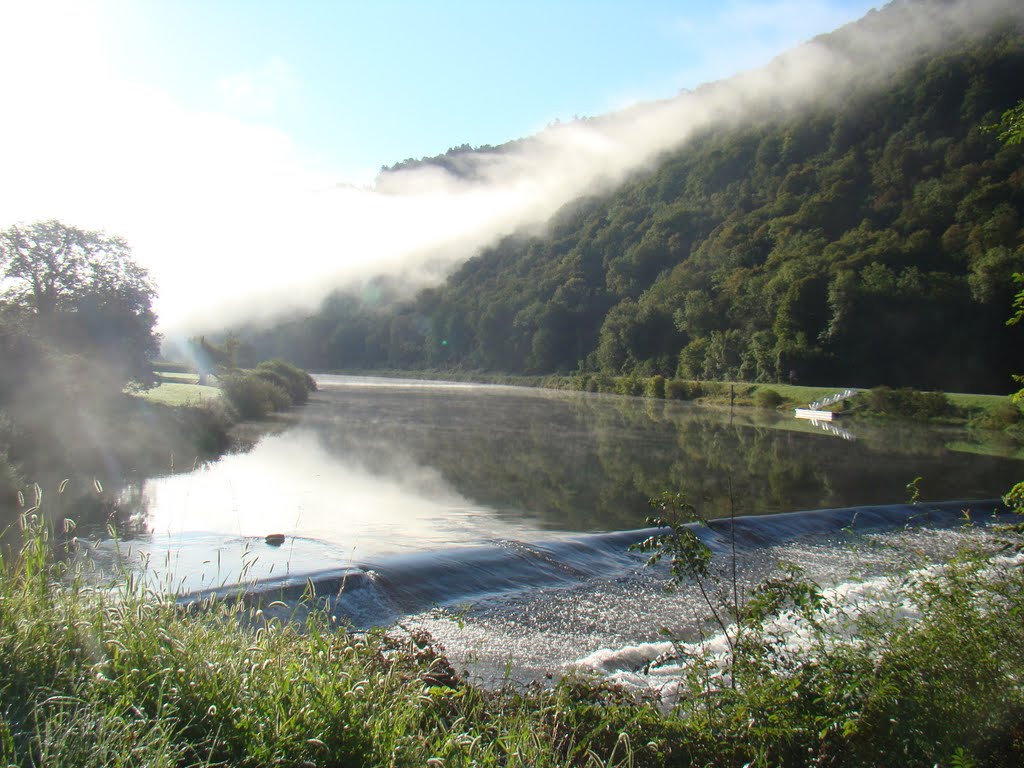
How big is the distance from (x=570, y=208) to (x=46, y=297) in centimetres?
9994

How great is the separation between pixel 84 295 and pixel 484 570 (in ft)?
69.5

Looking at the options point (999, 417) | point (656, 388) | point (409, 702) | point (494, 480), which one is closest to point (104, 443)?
point (494, 480)

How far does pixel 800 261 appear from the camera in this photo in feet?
174

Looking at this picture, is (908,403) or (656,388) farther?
(656,388)

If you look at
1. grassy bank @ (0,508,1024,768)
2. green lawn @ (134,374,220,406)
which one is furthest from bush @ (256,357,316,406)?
grassy bank @ (0,508,1024,768)

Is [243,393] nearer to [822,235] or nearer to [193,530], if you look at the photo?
[193,530]

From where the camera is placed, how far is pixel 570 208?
389 ft

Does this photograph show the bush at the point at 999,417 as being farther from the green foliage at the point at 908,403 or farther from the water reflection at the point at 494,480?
the water reflection at the point at 494,480

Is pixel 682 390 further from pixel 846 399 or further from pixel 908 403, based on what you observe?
pixel 908 403

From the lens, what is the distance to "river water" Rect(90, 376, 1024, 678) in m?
8.24

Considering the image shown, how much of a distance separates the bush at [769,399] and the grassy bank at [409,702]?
133 feet

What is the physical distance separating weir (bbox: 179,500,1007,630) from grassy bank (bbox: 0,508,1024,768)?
90.2 inches

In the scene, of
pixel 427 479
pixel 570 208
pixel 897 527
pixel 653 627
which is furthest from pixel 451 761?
pixel 570 208

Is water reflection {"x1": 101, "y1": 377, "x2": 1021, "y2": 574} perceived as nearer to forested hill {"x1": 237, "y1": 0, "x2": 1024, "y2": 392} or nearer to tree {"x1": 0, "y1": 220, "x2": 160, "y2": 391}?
tree {"x1": 0, "y1": 220, "x2": 160, "y2": 391}
